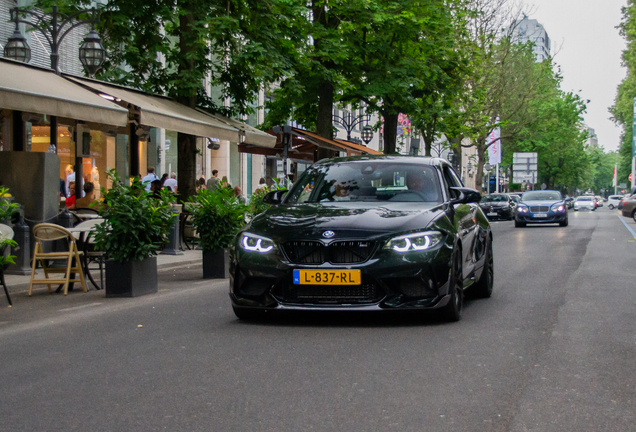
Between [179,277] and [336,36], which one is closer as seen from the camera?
[179,277]

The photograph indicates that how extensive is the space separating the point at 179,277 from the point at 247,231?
577 cm

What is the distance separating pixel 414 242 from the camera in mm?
7527

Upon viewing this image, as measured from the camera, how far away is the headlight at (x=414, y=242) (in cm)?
746

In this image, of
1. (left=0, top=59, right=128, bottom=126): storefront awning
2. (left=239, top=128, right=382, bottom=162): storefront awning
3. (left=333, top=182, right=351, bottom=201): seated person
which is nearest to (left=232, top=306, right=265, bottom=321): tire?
(left=333, top=182, right=351, bottom=201): seated person

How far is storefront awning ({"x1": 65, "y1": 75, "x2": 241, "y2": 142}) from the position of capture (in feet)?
53.0

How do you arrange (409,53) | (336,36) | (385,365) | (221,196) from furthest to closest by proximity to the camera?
(409,53)
(336,36)
(221,196)
(385,365)

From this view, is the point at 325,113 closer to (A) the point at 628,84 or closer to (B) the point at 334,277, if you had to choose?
(B) the point at 334,277

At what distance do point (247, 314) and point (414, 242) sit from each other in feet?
5.62

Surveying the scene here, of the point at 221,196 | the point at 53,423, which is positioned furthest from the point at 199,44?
the point at 53,423

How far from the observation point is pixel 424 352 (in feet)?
21.3

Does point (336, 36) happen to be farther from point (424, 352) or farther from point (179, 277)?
point (424, 352)

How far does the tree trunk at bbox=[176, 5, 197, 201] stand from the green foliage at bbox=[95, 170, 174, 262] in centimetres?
885

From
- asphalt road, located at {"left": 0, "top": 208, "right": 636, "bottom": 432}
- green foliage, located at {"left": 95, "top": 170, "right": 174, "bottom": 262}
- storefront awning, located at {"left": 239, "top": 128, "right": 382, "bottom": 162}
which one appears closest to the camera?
asphalt road, located at {"left": 0, "top": 208, "right": 636, "bottom": 432}

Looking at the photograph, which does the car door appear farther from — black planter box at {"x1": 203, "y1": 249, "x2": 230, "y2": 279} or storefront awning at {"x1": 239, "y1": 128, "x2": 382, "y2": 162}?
storefront awning at {"x1": 239, "y1": 128, "x2": 382, "y2": 162}
